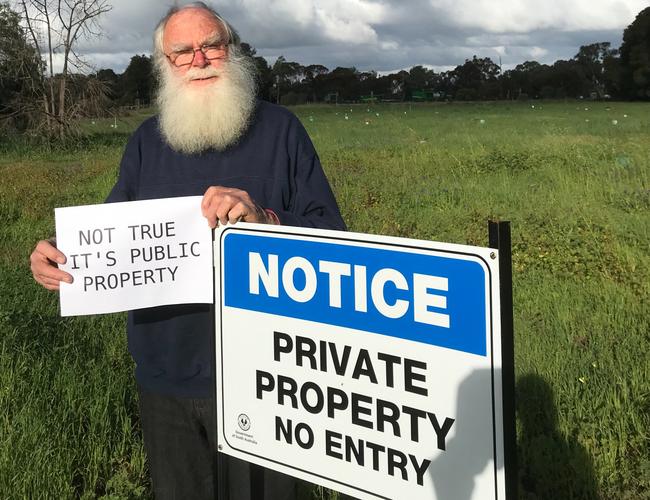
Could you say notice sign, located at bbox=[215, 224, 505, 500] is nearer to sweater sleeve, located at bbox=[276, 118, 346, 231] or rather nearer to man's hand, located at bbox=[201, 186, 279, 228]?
man's hand, located at bbox=[201, 186, 279, 228]

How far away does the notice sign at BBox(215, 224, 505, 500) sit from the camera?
1.31m

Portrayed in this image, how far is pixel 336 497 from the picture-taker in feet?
9.46

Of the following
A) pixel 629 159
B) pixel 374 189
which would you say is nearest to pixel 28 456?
pixel 374 189

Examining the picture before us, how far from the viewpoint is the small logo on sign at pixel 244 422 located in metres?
1.70

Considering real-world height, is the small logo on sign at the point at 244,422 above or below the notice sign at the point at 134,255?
below

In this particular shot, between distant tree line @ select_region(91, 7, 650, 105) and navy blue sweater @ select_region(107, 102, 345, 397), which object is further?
distant tree line @ select_region(91, 7, 650, 105)

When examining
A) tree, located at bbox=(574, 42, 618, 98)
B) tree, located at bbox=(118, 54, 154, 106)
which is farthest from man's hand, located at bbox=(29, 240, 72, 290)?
tree, located at bbox=(574, 42, 618, 98)

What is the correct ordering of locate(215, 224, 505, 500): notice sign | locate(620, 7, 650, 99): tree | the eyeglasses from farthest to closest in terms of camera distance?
locate(620, 7, 650, 99): tree < the eyeglasses < locate(215, 224, 505, 500): notice sign

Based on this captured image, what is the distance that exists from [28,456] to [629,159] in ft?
36.8

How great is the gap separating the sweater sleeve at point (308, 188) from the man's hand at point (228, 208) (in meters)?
0.30

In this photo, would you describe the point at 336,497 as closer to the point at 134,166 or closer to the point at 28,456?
the point at 28,456

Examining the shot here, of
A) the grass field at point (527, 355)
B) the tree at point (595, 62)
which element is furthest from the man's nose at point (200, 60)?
the tree at point (595, 62)

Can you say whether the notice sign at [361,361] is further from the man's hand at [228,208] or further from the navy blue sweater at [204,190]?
the navy blue sweater at [204,190]

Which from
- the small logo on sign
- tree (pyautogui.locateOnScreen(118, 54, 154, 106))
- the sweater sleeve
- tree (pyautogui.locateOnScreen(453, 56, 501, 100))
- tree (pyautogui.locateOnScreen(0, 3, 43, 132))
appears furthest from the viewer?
tree (pyautogui.locateOnScreen(453, 56, 501, 100))
